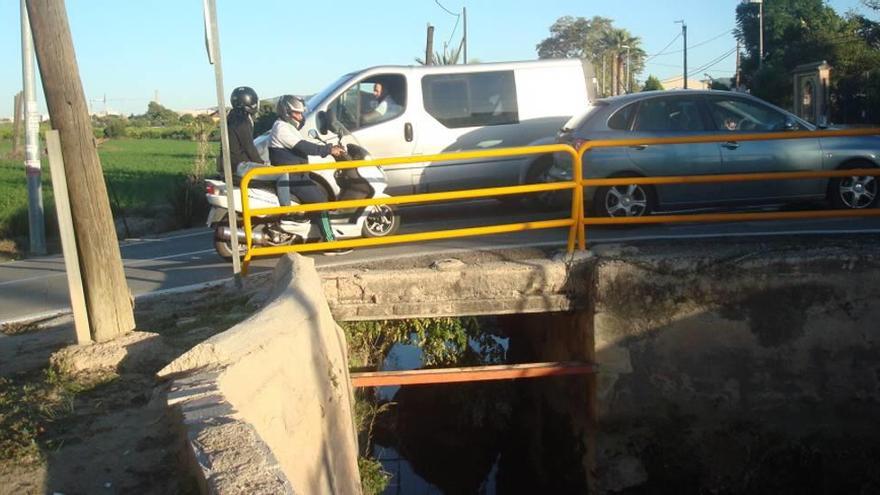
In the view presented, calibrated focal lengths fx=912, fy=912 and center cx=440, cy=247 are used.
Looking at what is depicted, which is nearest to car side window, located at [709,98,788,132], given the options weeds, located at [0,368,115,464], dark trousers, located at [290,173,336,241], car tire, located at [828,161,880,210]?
car tire, located at [828,161,880,210]

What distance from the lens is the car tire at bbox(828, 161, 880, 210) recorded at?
9648mm

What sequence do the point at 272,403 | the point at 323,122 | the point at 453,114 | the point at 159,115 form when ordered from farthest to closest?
the point at 159,115 < the point at 453,114 < the point at 323,122 < the point at 272,403

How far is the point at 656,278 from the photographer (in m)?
7.29

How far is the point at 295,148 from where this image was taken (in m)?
9.12

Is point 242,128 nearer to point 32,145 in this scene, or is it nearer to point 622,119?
point 622,119

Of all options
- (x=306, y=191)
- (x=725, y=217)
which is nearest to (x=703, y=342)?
(x=725, y=217)

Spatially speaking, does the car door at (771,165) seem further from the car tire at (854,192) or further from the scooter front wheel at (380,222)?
the scooter front wheel at (380,222)

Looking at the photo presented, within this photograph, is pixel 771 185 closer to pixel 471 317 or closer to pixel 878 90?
pixel 471 317

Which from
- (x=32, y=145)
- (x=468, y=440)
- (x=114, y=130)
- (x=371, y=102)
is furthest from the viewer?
(x=114, y=130)

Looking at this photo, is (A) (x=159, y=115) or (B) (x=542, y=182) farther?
(A) (x=159, y=115)

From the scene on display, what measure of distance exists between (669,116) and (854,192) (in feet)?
6.86

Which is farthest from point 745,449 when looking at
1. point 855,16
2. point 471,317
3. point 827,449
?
point 855,16

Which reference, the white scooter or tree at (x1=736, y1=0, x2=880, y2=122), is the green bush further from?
the white scooter

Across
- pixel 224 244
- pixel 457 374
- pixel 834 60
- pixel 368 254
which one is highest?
pixel 834 60
